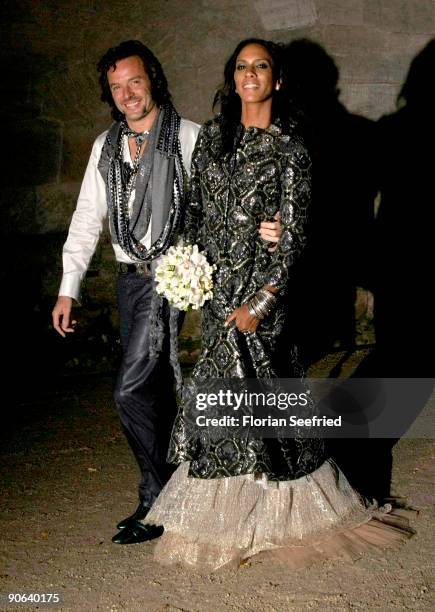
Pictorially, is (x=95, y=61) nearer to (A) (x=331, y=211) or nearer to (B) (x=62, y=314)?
(A) (x=331, y=211)

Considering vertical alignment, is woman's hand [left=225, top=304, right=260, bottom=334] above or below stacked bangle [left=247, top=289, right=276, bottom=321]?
below

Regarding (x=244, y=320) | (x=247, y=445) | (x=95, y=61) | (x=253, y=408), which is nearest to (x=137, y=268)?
(x=244, y=320)

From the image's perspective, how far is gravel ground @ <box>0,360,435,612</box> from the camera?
298 cm

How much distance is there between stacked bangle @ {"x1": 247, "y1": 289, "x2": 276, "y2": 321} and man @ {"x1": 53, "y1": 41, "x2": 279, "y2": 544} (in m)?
0.50

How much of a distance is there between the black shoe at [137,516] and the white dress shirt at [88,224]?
3.50 ft

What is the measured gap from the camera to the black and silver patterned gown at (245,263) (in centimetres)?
325

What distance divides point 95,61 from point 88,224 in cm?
304

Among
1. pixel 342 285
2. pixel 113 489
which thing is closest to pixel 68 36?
pixel 342 285

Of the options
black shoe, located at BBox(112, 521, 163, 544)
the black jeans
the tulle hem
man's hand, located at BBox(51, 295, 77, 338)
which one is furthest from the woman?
man's hand, located at BBox(51, 295, 77, 338)

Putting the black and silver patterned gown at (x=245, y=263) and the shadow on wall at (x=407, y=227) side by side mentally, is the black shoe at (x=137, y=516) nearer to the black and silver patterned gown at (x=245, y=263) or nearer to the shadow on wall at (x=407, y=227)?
the black and silver patterned gown at (x=245, y=263)

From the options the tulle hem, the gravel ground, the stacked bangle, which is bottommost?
the gravel ground

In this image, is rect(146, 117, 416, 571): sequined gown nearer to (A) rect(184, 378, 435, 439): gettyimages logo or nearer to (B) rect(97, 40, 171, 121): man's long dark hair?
(A) rect(184, 378, 435, 439): gettyimages logo

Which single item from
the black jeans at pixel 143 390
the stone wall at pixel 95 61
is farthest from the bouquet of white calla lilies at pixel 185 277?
the stone wall at pixel 95 61

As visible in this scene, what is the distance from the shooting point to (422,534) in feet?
11.2
